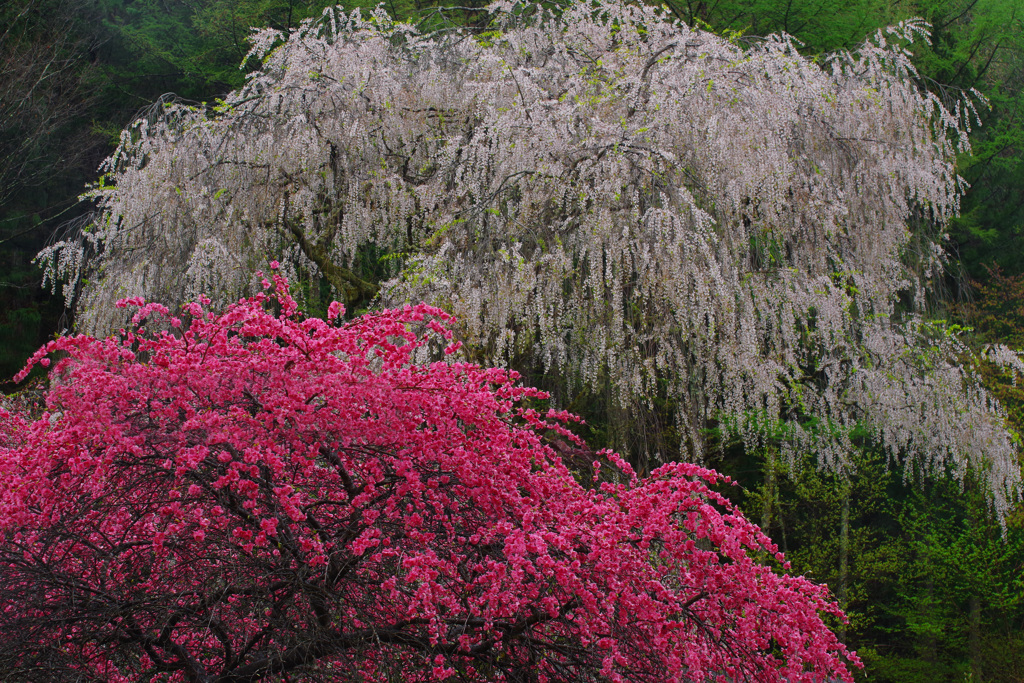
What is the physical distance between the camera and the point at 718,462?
9.14 m

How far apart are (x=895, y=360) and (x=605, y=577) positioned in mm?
4830

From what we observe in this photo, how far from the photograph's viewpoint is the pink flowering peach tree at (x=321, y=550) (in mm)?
2234

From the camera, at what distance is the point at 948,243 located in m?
8.54

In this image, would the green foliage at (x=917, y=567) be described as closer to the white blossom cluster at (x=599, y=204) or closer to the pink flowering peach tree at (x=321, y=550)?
the white blossom cluster at (x=599, y=204)

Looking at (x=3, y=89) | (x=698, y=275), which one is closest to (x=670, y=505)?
(x=698, y=275)

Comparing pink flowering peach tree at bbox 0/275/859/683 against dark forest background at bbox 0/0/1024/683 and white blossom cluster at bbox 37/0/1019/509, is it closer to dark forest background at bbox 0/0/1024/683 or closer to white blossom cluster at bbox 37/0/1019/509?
white blossom cluster at bbox 37/0/1019/509

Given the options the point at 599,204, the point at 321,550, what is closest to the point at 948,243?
the point at 599,204

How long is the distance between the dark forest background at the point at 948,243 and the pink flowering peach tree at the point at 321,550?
13.3 feet

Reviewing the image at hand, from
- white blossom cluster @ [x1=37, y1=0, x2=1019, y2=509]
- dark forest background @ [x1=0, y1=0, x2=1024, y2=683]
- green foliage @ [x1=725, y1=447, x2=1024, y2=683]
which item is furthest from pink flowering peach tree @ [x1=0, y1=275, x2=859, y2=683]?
green foliage @ [x1=725, y1=447, x2=1024, y2=683]

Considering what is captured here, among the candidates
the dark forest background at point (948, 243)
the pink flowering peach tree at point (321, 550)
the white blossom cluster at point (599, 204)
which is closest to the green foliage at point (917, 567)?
the dark forest background at point (948, 243)

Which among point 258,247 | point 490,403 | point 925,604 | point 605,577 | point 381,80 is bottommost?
point 925,604

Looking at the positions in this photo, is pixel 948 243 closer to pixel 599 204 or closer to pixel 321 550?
pixel 599 204

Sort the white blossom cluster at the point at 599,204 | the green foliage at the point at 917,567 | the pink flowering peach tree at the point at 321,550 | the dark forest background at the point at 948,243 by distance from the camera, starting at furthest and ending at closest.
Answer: the dark forest background at the point at 948,243 → the green foliage at the point at 917,567 → the white blossom cluster at the point at 599,204 → the pink flowering peach tree at the point at 321,550

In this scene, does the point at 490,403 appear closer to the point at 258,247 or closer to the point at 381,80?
the point at 258,247
